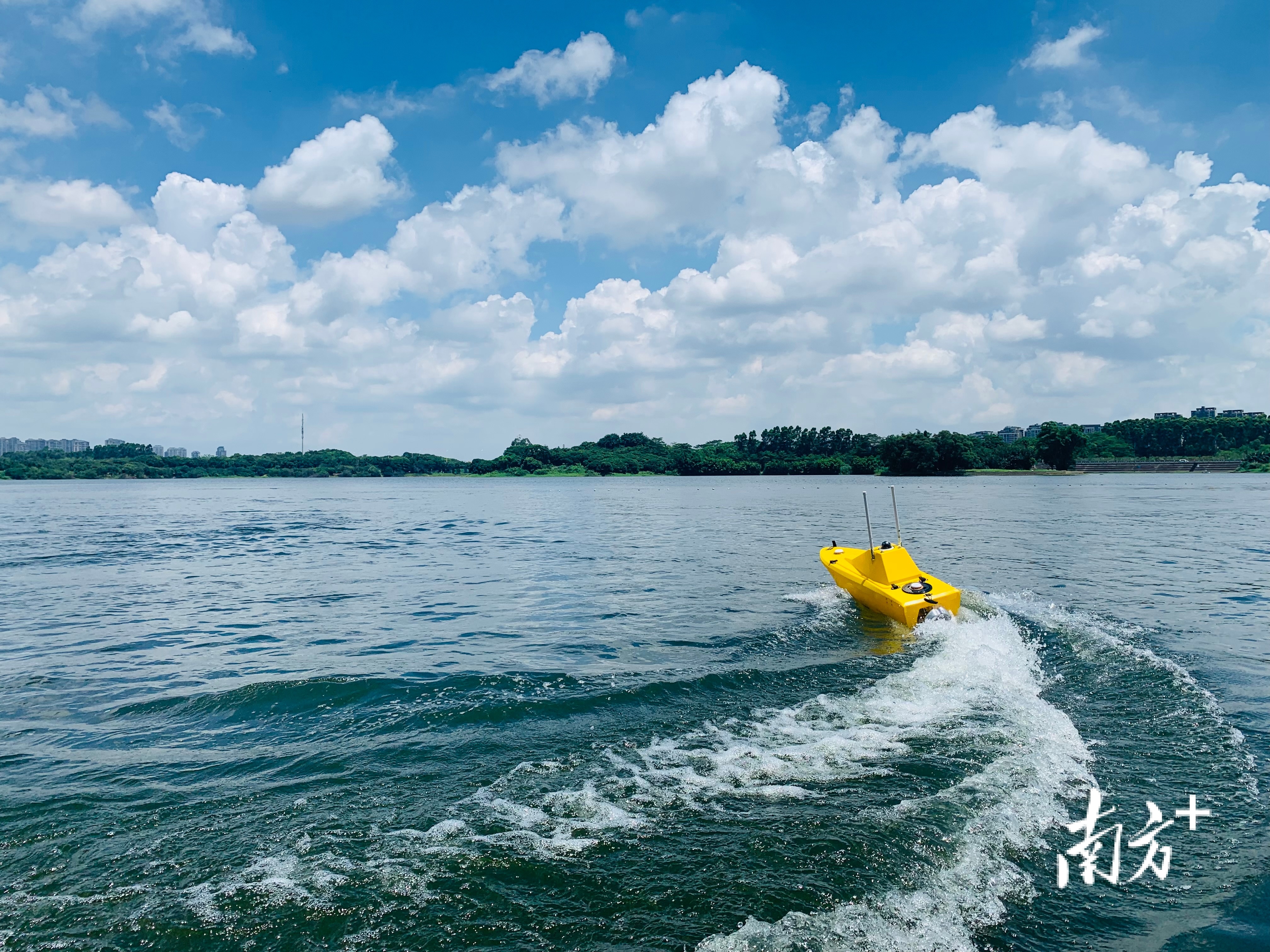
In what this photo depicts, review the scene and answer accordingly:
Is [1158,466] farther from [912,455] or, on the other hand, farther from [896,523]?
[896,523]

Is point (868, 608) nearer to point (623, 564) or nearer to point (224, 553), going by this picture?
point (623, 564)

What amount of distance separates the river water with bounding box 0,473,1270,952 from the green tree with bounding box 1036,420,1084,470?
161793 mm

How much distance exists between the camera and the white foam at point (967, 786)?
20.5 ft

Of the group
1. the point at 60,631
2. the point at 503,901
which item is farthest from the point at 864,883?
the point at 60,631

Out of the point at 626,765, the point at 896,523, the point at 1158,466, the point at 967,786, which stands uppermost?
the point at 1158,466

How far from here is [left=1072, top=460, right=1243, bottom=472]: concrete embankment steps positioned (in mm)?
171375

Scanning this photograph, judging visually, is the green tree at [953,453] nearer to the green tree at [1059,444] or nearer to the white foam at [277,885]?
the green tree at [1059,444]

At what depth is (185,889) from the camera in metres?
7.10

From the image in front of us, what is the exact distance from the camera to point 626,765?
10.0 metres

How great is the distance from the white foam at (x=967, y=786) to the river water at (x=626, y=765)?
0.15ft

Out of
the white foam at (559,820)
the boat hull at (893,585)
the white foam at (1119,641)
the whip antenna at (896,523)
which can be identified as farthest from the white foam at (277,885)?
the boat hull at (893,585)

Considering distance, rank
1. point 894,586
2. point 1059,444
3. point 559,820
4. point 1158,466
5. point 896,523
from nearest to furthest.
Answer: point 559,820
point 894,586
point 896,523
point 1059,444
point 1158,466

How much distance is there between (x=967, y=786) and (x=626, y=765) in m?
4.38

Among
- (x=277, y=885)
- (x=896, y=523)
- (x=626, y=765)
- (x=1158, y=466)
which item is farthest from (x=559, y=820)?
(x=1158, y=466)
